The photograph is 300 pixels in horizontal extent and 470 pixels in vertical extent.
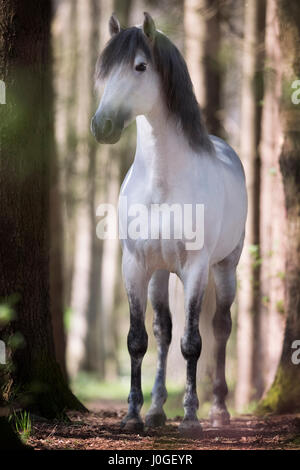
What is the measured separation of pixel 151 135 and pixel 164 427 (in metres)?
2.26

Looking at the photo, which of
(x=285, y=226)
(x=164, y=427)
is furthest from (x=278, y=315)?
(x=164, y=427)

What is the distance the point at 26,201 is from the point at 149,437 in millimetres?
1916

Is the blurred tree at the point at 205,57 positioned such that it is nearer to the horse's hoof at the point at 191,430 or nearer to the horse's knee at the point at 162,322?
the horse's knee at the point at 162,322

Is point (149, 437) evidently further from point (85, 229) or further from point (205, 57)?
point (85, 229)

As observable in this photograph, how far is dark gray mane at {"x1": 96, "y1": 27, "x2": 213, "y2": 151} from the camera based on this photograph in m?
4.66

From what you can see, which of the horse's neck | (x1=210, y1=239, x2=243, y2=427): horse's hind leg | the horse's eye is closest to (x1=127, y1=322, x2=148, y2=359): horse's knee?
the horse's neck

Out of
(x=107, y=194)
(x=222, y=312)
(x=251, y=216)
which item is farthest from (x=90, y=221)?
(x=222, y=312)

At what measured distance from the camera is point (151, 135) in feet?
16.7

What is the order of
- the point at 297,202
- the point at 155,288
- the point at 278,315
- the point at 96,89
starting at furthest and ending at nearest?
the point at 278,315, the point at 297,202, the point at 155,288, the point at 96,89

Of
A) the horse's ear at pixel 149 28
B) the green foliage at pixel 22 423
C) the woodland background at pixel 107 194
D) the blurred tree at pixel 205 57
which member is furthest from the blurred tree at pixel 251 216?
the green foliage at pixel 22 423

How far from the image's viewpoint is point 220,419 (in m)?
5.89

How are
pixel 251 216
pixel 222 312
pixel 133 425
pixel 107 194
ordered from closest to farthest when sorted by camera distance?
pixel 133 425, pixel 222 312, pixel 251 216, pixel 107 194

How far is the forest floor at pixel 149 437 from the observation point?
4.36m
